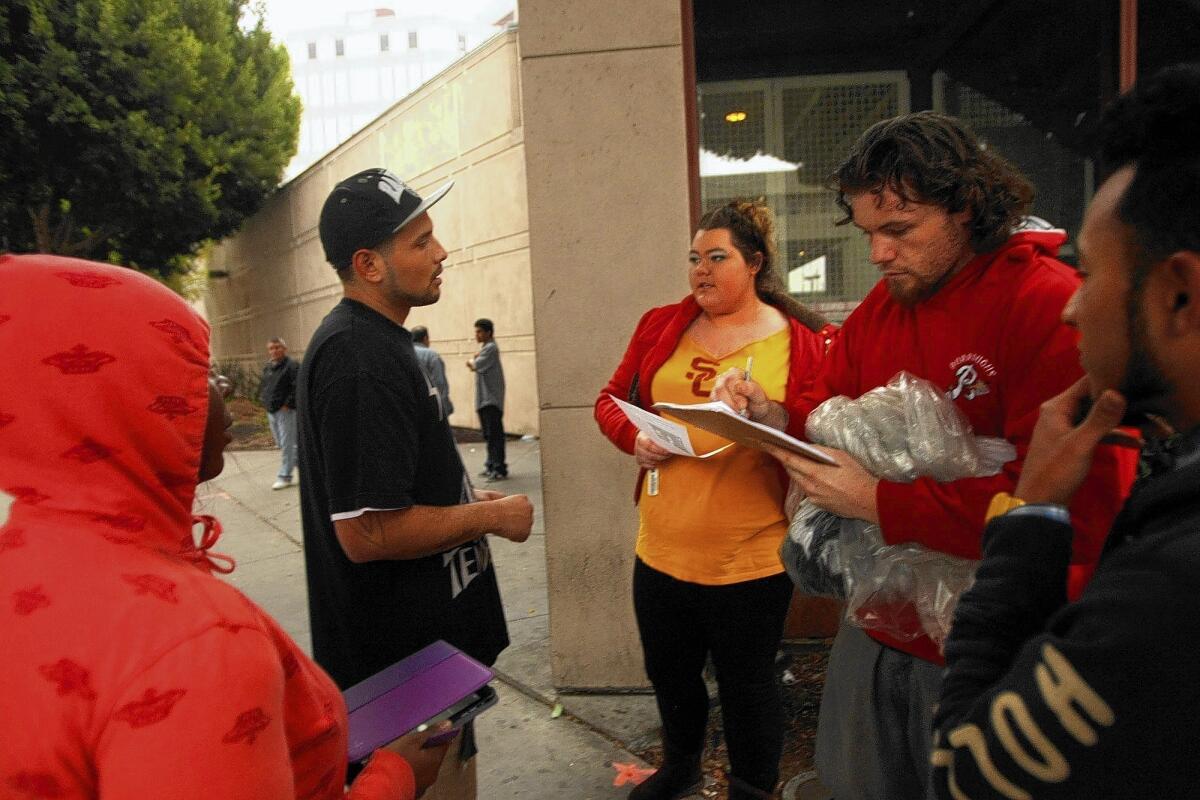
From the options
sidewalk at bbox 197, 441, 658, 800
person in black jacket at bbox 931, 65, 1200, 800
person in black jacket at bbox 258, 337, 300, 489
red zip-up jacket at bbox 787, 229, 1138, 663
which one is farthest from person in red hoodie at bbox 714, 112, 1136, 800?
person in black jacket at bbox 258, 337, 300, 489

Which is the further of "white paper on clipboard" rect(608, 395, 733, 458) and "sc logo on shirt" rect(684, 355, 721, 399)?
"sc logo on shirt" rect(684, 355, 721, 399)

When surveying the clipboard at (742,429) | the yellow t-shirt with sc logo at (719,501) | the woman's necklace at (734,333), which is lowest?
the yellow t-shirt with sc logo at (719,501)

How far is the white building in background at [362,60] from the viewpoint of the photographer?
4114 inches

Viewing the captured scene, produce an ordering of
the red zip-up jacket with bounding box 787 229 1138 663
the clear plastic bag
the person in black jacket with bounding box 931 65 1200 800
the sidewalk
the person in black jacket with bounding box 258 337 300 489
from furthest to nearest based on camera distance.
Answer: the person in black jacket with bounding box 258 337 300 489
the sidewalk
the clear plastic bag
the red zip-up jacket with bounding box 787 229 1138 663
the person in black jacket with bounding box 931 65 1200 800

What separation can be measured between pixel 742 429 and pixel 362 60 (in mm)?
118728

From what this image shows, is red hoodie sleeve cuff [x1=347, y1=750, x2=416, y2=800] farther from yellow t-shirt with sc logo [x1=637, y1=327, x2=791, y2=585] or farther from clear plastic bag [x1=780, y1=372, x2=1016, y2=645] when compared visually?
yellow t-shirt with sc logo [x1=637, y1=327, x2=791, y2=585]

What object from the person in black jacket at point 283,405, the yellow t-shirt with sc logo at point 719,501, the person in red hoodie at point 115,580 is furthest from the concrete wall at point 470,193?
the person in red hoodie at point 115,580

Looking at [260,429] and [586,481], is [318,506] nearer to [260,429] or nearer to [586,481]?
[586,481]

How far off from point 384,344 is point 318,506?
468 millimetres

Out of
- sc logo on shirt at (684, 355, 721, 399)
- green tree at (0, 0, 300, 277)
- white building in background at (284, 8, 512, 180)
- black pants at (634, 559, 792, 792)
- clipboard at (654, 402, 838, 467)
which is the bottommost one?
black pants at (634, 559, 792, 792)

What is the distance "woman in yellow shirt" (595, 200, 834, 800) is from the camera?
263 centimetres

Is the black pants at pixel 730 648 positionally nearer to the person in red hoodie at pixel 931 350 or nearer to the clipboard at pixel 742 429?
the person in red hoodie at pixel 931 350

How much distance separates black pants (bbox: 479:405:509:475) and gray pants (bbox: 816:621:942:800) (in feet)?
26.5

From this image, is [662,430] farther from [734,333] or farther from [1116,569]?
[1116,569]
